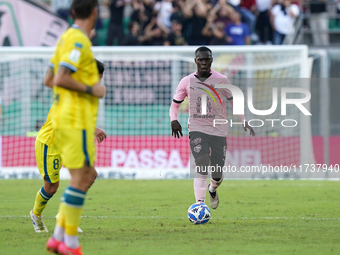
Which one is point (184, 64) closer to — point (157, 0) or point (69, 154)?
point (157, 0)

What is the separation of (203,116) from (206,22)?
10.1 meters

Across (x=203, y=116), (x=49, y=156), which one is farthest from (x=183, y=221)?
(x=49, y=156)

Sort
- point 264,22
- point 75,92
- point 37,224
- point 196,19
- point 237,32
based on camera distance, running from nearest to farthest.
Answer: point 75,92 → point 37,224 → point 196,19 → point 237,32 → point 264,22

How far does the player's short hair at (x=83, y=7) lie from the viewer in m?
4.95

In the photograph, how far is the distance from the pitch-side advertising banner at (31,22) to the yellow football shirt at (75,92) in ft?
45.4

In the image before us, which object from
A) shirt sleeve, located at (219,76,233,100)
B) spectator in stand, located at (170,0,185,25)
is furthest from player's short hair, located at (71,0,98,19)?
spectator in stand, located at (170,0,185,25)

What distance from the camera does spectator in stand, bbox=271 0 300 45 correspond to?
61.6ft

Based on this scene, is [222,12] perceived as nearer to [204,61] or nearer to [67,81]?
[204,61]

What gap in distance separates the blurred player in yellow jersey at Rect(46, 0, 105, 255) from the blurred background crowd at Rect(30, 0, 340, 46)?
12.8 metres

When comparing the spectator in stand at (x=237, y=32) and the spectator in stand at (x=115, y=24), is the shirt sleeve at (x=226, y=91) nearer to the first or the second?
the spectator in stand at (x=237, y=32)

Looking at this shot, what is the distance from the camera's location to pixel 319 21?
62.5 feet

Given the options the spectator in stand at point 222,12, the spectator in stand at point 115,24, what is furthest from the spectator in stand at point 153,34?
the spectator in stand at point 222,12

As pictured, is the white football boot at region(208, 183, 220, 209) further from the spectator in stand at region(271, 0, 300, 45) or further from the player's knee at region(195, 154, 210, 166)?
the spectator in stand at region(271, 0, 300, 45)

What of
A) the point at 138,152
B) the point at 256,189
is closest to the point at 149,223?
the point at 256,189
